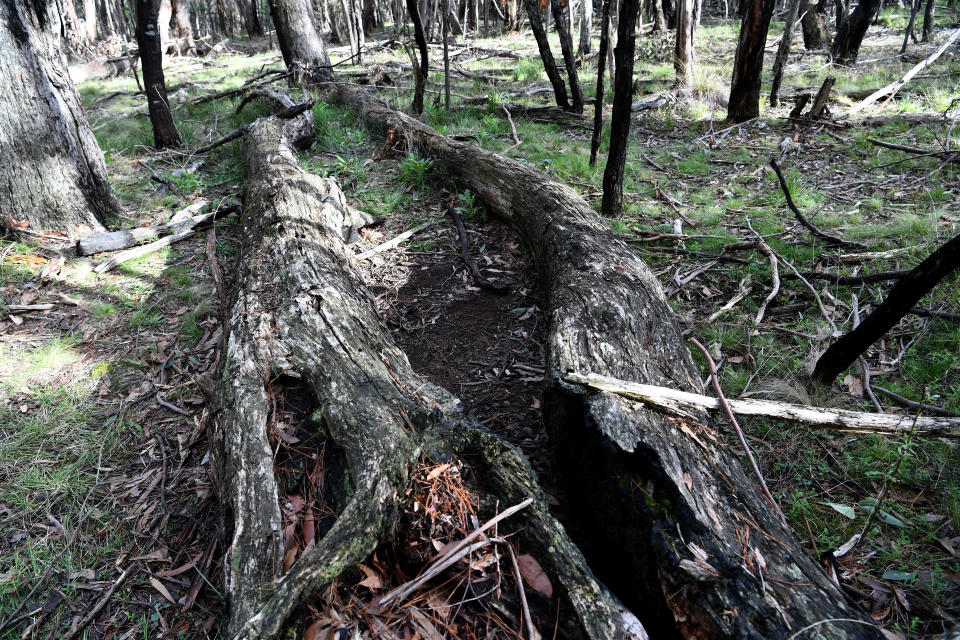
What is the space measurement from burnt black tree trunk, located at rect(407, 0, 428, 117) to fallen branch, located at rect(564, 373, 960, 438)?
286 inches

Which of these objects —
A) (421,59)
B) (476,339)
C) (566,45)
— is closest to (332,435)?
(476,339)

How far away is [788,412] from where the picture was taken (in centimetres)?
243

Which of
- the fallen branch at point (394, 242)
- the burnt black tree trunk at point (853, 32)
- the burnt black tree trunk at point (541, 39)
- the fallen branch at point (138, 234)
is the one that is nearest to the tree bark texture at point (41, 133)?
the fallen branch at point (138, 234)

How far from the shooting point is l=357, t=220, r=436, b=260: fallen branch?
4.96m

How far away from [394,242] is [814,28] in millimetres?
13646

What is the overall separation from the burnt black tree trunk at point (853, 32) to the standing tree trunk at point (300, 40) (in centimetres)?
1089

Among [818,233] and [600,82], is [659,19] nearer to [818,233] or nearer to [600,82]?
[600,82]

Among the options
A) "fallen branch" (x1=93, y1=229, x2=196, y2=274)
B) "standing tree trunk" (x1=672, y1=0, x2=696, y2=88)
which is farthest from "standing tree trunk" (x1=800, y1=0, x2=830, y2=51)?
"fallen branch" (x1=93, y1=229, x2=196, y2=274)

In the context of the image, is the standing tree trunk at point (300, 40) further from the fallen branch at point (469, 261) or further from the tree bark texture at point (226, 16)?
the tree bark texture at point (226, 16)

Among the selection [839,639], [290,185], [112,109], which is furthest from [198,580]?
[112,109]

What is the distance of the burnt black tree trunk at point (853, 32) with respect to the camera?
10148 mm

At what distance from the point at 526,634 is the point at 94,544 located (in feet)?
7.53

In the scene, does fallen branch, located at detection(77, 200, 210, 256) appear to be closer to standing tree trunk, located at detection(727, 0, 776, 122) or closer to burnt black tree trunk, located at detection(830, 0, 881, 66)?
standing tree trunk, located at detection(727, 0, 776, 122)

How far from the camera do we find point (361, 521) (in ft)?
6.40
